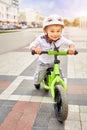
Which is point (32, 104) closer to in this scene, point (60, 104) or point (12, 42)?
point (60, 104)

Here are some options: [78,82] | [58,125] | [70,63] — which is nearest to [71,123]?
[58,125]

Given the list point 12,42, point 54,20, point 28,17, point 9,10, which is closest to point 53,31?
point 54,20

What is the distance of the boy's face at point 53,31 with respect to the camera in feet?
15.0

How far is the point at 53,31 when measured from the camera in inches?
182

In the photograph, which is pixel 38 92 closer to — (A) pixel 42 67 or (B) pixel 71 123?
(A) pixel 42 67

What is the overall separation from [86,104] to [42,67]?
1.02 meters

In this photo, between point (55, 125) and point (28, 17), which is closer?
point (55, 125)

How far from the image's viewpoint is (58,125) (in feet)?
13.9

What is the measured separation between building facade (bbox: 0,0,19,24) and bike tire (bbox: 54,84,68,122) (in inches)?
3641

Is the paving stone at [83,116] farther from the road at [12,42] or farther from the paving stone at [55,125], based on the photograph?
the road at [12,42]

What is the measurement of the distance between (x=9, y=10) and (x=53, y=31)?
11295 cm

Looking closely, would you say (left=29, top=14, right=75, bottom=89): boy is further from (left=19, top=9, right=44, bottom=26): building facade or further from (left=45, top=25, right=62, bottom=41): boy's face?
(left=19, top=9, right=44, bottom=26): building facade

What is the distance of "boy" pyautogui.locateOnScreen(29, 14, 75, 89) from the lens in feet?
14.8

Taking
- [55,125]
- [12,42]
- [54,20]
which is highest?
[54,20]
